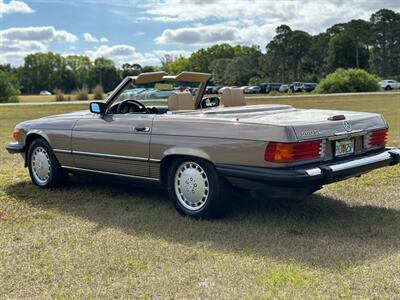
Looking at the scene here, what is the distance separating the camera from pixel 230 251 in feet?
13.5

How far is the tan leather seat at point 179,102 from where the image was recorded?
5.48 m

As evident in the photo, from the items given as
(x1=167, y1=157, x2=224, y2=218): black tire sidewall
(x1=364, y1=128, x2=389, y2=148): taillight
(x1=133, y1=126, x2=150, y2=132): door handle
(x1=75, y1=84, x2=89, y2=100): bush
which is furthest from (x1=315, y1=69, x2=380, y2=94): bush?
(x1=167, y1=157, x2=224, y2=218): black tire sidewall

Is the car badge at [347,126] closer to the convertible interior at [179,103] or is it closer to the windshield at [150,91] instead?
the convertible interior at [179,103]

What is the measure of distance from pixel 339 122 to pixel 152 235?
6.54 feet

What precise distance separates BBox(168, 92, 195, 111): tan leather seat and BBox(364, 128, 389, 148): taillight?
184cm

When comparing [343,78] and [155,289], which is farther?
[343,78]

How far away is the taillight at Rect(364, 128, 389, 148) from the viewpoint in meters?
5.10

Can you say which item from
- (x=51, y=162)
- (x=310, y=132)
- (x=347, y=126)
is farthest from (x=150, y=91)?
(x=347, y=126)

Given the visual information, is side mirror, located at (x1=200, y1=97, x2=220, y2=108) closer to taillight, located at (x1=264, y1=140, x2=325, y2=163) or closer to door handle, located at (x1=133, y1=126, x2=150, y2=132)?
door handle, located at (x1=133, y1=126, x2=150, y2=132)

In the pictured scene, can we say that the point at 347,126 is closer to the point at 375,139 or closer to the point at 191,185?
the point at 375,139

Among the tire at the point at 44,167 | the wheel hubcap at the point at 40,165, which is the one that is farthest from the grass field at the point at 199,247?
the wheel hubcap at the point at 40,165

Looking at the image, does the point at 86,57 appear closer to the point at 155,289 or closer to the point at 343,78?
the point at 343,78

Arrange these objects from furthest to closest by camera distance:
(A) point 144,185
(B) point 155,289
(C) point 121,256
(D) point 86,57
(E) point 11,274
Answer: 1. (D) point 86,57
2. (A) point 144,185
3. (C) point 121,256
4. (E) point 11,274
5. (B) point 155,289

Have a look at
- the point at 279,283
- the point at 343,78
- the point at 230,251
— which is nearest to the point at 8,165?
the point at 230,251
